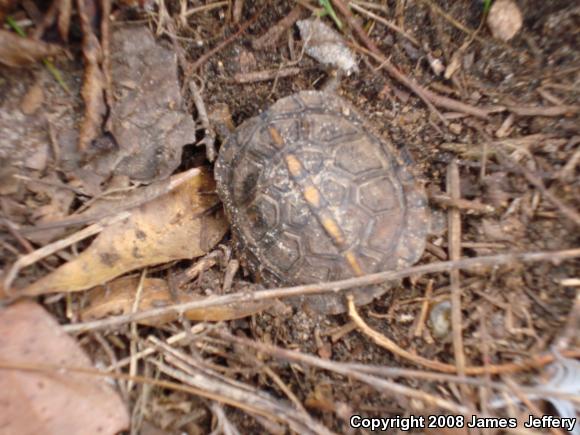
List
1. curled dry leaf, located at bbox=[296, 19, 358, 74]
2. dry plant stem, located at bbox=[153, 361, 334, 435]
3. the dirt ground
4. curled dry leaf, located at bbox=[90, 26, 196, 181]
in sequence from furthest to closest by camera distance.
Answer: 1. curled dry leaf, located at bbox=[296, 19, 358, 74]
2. curled dry leaf, located at bbox=[90, 26, 196, 181]
3. the dirt ground
4. dry plant stem, located at bbox=[153, 361, 334, 435]

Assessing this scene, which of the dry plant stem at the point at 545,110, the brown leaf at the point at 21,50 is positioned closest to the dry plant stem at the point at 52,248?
the brown leaf at the point at 21,50

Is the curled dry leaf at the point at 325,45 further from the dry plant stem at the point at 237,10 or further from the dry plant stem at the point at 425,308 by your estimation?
the dry plant stem at the point at 425,308

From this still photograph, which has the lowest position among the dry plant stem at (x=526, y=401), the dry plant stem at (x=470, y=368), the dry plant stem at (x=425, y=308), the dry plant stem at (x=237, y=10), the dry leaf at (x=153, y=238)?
the dry plant stem at (x=526, y=401)

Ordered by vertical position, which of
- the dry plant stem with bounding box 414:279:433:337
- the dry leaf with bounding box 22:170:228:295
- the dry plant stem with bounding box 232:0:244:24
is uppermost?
the dry plant stem with bounding box 232:0:244:24

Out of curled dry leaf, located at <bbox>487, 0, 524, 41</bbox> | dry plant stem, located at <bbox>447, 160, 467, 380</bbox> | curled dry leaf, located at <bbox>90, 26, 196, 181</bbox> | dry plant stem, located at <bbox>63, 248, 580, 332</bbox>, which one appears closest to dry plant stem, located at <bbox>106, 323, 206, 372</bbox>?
dry plant stem, located at <bbox>63, 248, 580, 332</bbox>

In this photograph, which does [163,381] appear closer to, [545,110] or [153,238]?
[153,238]

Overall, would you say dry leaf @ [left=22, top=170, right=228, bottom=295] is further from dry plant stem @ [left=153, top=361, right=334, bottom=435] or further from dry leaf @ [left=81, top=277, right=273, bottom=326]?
dry plant stem @ [left=153, top=361, right=334, bottom=435]

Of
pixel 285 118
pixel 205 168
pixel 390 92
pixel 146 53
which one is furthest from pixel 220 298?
pixel 390 92
